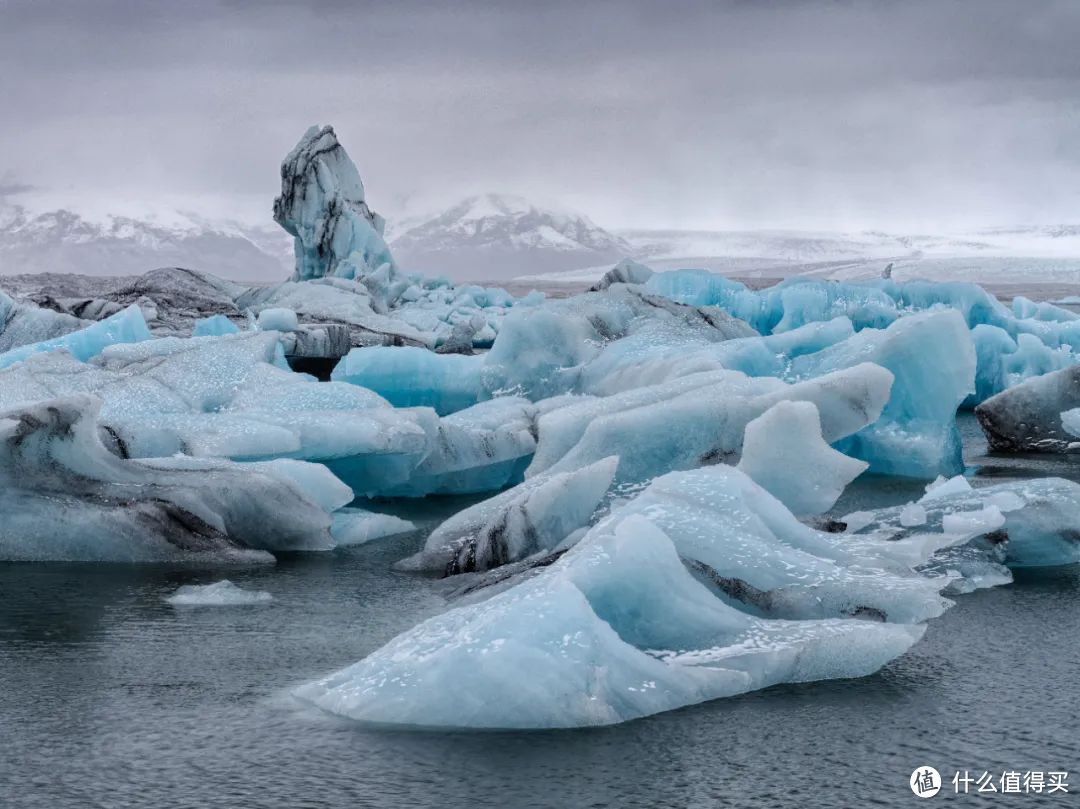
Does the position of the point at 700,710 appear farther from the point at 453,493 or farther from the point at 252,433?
the point at 453,493

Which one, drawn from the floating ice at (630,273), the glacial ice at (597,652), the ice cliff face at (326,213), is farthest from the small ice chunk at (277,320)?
the glacial ice at (597,652)

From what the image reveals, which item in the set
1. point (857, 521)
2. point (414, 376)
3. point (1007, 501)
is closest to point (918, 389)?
point (1007, 501)

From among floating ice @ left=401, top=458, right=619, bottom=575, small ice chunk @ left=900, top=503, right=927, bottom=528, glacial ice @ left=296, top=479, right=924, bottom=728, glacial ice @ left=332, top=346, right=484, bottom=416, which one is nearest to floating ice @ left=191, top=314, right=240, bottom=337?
glacial ice @ left=332, top=346, right=484, bottom=416

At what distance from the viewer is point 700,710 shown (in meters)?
4.10

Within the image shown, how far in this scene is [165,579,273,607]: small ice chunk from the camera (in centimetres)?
560

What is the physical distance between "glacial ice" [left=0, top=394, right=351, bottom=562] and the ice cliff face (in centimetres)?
2073

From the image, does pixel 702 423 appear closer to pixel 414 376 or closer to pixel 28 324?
pixel 414 376

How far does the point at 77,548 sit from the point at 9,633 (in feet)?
4.62

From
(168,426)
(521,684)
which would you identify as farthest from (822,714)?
(168,426)

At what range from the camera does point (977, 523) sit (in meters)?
6.10

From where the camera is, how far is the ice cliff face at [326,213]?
2716 centimetres

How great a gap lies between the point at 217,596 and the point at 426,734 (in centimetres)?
209

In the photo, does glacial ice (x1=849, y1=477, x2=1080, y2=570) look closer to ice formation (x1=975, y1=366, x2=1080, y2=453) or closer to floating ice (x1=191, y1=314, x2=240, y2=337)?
ice formation (x1=975, y1=366, x2=1080, y2=453)

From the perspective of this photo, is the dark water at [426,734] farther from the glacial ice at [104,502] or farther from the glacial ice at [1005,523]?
the glacial ice at [104,502]
